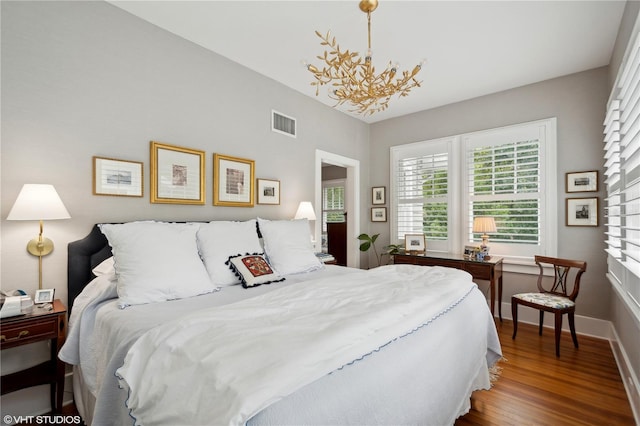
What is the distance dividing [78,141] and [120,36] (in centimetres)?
91

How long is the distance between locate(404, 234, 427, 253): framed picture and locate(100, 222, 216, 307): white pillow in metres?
3.03

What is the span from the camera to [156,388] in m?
1.01

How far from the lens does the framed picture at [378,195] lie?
195 inches

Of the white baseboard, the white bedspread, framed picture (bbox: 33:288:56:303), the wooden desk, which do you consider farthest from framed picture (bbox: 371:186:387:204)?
framed picture (bbox: 33:288:56:303)

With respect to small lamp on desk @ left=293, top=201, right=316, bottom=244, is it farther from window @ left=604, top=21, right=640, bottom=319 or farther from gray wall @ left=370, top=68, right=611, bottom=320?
window @ left=604, top=21, right=640, bottom=319

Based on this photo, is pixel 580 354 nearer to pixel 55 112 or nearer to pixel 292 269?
pixel 292 269

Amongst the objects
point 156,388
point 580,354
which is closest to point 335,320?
point 156,388

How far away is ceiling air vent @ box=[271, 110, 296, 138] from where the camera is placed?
11.8 ft

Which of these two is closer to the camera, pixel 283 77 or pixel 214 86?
pixel 214 86

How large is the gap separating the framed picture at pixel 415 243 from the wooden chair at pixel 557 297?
4.37 ft

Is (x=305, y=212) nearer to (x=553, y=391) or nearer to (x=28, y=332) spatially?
(x=28, y=332)

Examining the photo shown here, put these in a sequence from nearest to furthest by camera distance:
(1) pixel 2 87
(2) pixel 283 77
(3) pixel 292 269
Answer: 1. (1) pixel 2 87
2. (3) pixel 292 269
3. (2) pixel 283 77

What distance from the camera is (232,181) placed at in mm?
3145

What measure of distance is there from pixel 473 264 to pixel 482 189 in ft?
3.45
